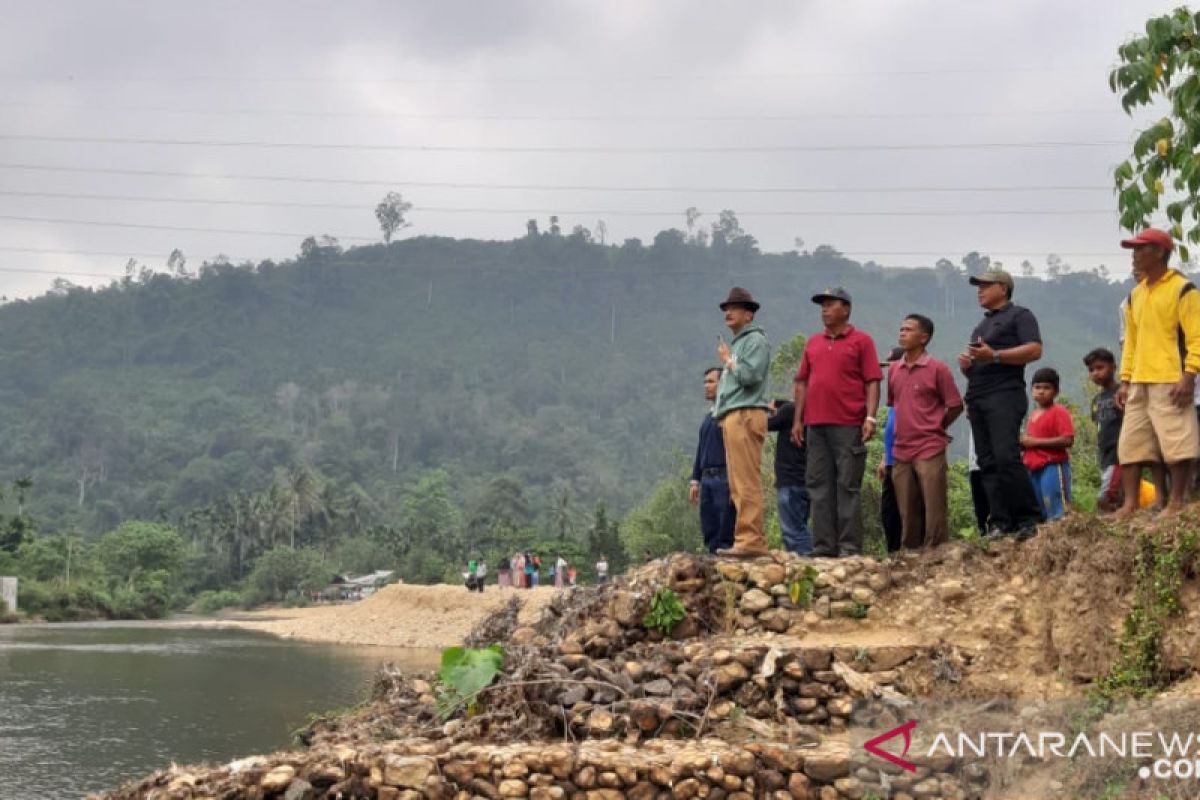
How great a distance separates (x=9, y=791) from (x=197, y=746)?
7.76 ft

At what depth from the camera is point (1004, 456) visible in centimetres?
771

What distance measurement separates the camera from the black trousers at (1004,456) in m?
7.72

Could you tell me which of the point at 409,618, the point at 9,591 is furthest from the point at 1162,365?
the point at 9,591

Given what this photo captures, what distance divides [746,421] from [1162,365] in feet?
8.55

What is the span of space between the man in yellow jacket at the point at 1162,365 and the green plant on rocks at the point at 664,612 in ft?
9.12

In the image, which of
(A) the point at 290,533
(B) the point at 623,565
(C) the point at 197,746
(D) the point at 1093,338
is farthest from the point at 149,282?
(C) the point at 197,746

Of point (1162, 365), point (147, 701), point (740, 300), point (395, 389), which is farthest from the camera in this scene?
point (395, 389)

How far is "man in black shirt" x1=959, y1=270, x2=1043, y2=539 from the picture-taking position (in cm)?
771

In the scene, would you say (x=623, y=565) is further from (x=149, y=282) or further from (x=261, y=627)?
(x=149, y=282)

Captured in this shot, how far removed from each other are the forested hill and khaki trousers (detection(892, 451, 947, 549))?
56.6m

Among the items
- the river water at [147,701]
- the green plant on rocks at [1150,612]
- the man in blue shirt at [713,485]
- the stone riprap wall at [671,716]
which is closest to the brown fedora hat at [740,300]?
the man in blue shirt at [713,485]

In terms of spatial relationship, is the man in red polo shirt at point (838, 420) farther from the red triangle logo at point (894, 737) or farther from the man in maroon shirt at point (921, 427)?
the red triangle logo at point (894, 737)

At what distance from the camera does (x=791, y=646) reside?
282 inches

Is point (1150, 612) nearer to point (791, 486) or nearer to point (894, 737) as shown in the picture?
point (894, 737)
